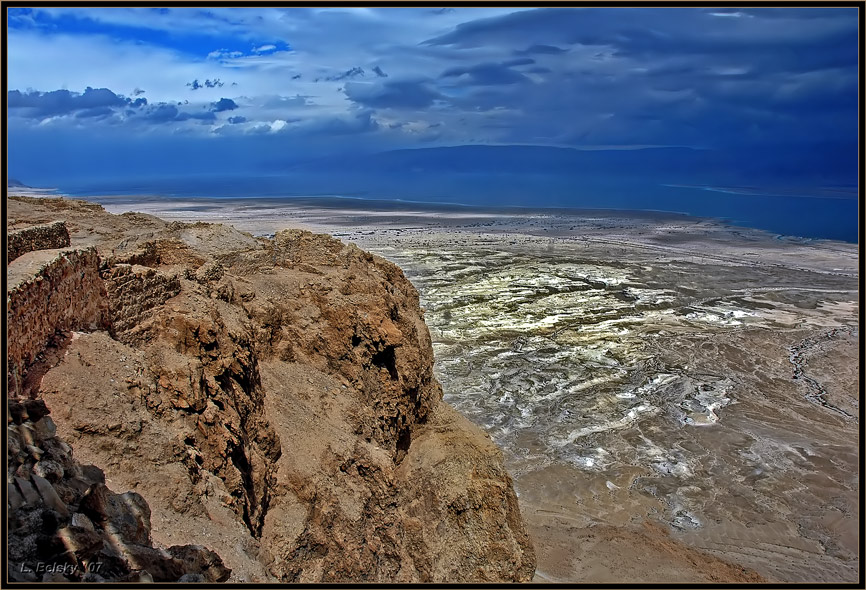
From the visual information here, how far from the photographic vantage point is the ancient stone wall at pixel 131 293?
236 inches

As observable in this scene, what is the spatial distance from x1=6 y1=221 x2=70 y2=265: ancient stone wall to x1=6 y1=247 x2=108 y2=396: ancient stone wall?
0.77ft

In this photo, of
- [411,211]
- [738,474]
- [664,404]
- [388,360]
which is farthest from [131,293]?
[411,211]

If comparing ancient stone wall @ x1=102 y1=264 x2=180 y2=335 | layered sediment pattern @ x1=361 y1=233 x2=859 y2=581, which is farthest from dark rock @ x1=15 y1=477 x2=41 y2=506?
layered sediment pattern @ x1=361 y1=233 x2=859 y2=581

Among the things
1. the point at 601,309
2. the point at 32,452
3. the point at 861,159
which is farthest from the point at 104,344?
the point at 601,309

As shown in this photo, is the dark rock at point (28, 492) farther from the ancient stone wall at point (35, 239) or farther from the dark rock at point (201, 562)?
Result: the ancient stone wall at point (35, 239)

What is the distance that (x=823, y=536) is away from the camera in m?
12.5

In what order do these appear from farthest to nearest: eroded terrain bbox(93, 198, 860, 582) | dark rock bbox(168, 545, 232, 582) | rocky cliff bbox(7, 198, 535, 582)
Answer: eroded terrain bbox(93, 198, 860, 582), rocky cliff bbox(7, 198, 535, 582), dark rock bbox(168, 545, 232, 582)

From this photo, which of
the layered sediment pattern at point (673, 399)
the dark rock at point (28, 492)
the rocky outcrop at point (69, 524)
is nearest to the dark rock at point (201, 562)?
the rocky outcrop at point (69, 524)

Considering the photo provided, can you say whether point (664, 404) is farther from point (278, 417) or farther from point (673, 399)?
point (278, 417)

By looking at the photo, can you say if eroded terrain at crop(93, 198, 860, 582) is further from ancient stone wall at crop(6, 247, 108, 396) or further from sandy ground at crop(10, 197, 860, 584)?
ancient stone wall at crop(6, 247, 108, 396)

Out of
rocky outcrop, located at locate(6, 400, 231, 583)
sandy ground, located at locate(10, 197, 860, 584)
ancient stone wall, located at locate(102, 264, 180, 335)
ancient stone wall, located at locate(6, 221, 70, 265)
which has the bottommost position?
sandy ground, located at locate(10, 197, 860, 584)

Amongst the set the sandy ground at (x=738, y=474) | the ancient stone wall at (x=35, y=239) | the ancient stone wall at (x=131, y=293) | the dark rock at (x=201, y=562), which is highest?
the ancient stone wall at (x=35, y=239)

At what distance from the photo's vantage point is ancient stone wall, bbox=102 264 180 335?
6.00 metres

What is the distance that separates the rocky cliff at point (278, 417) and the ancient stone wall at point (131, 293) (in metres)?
0.01
